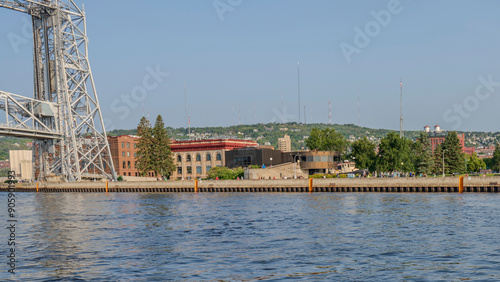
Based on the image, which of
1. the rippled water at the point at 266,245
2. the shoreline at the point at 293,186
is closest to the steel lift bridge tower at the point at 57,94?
the shoreline at the point at 293,186

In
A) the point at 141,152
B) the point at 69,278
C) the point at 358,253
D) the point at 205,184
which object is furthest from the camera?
the point at 141,152

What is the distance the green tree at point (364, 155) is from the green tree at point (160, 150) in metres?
40.1

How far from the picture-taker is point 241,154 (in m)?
123

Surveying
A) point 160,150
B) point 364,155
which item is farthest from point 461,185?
point 160,150

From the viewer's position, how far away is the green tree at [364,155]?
373 feet

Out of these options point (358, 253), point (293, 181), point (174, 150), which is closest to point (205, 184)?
point (293, 181)

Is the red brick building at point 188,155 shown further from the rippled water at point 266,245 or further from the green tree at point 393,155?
the rippled water at point 266,245

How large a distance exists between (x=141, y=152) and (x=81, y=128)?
19.7m

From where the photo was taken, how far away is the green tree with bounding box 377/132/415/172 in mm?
108438

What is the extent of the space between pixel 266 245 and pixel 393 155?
8112 centimetres

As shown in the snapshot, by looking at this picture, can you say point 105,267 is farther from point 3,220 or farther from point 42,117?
point 42,117

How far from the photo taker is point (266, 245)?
104ft

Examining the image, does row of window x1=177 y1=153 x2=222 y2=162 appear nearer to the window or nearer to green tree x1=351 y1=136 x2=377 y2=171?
the window

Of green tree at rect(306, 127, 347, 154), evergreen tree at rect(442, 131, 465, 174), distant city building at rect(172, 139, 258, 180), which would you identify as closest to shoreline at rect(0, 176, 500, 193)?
distant city building at rect(172, 139, 258, 180)
